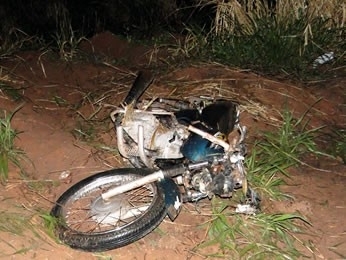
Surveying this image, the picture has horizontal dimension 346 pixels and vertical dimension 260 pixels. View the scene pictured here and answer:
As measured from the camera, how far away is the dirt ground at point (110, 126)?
3060 millimetres

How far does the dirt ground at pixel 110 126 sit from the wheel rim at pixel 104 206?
17 cm

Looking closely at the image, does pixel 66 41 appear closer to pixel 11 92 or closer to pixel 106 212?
pixel 11 92

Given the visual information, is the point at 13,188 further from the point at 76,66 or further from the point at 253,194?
the point at 76,66

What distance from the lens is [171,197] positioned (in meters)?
3.14

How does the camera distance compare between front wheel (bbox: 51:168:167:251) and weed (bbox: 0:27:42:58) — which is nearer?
front wheel (bbox: 51:168:167:251)

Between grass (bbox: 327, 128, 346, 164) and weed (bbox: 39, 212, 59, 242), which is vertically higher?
grass (bbox: 327, 128, 346, 164)

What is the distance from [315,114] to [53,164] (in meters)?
2.20

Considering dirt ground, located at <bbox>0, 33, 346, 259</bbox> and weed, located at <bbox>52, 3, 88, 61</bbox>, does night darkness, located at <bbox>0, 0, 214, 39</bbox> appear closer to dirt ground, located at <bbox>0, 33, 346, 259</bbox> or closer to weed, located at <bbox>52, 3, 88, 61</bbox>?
weed, located at <bbox>52, 3, 88, 61</bbox>

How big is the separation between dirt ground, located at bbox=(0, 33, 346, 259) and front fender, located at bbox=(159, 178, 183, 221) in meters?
0.13

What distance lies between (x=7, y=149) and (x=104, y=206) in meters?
0.93

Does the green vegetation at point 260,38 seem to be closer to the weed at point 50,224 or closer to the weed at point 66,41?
the weed at point 66,41

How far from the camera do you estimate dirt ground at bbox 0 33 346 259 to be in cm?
306

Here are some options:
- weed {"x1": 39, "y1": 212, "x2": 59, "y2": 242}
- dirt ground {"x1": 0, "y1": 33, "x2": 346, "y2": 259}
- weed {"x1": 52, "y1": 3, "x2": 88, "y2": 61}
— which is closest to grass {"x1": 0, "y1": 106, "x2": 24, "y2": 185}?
dirt ground {"x1": 0, "y1": 33, "x2": 346, "y2": 259}

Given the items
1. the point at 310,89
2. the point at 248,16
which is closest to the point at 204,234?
the point at 310,89
